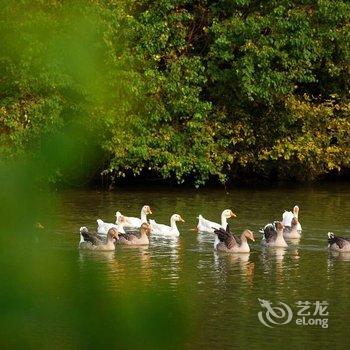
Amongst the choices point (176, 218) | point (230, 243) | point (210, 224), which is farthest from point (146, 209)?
point (230, 243)

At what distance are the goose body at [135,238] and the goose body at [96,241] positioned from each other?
1.67ft

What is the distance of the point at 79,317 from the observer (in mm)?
17406

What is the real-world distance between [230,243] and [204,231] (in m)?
3.28

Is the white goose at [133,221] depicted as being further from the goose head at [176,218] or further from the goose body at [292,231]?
the goose body at [292,231]


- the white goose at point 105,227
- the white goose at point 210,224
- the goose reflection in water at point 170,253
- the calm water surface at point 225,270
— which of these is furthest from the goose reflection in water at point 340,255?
the white goose at point 105,227

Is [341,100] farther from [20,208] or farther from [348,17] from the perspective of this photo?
[20,208]

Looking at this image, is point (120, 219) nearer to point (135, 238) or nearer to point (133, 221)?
point (133, 221)

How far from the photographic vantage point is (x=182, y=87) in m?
33.0

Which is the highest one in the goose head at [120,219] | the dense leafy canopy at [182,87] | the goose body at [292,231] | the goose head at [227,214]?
the dense leafy canopy at [182,87]

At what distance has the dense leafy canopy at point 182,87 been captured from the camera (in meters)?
30.5

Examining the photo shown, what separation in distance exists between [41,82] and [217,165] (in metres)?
5.96

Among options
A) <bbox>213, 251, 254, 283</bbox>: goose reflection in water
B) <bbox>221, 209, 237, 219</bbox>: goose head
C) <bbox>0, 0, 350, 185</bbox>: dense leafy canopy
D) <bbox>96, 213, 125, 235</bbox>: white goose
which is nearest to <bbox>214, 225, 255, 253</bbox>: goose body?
<bbox>213, 251, 254, 283</bbox>: goose reflection in water

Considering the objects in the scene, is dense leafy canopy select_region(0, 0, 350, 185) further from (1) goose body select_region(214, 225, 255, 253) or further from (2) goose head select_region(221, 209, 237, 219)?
(1) goose body select_region(214, 225, 255, 253)

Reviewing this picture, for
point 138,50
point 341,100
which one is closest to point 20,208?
point 138,50
